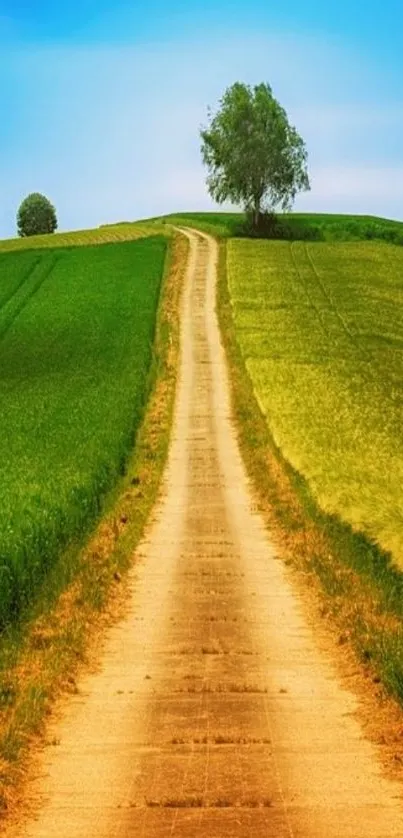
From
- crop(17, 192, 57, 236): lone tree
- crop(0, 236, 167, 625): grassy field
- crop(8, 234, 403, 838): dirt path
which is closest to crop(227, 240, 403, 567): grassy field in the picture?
crop(8, 234, 403, 838): dirt path

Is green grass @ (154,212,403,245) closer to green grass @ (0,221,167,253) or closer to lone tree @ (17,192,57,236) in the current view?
green grass @ (0,221,167,253)

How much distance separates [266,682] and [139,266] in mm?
71106

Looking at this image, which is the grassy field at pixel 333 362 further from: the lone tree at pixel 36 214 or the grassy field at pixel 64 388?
the lone tree at pixel 36 214

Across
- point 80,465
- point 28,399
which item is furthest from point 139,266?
point 80,465

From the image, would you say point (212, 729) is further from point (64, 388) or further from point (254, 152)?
point (254, 152)

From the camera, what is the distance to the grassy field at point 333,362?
25109 mm

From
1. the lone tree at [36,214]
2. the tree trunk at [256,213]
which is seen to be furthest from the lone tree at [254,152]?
the lone tree at [36,214]

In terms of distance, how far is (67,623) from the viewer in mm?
15867

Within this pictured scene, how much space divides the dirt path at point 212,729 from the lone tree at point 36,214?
161720 millimetres

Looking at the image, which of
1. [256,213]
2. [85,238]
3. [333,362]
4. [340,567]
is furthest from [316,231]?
[340,567]

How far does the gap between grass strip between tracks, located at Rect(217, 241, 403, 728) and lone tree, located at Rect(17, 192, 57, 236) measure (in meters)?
149

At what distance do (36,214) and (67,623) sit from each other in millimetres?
166555

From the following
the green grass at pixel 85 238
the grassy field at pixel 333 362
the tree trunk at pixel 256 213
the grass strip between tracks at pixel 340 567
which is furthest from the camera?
the tree trunk at pixel 256 213

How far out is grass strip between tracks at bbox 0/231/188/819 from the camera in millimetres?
11345
